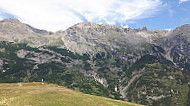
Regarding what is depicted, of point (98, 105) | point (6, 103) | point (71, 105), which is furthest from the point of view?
point (98, 105)

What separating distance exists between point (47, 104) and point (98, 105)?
21.9 meters

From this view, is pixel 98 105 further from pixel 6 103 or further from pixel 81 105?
pixel 6 103

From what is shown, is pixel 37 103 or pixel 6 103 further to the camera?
pixel 37 103

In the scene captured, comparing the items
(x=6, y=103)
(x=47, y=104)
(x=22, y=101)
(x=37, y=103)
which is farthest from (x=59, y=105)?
(x=6, y=103)

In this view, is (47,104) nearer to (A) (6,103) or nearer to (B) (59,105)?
(B) (59,105)

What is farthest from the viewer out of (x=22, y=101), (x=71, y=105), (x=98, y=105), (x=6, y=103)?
(x=98, y=105)

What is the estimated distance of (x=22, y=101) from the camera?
44344 mm

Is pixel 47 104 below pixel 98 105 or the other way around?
the other way around

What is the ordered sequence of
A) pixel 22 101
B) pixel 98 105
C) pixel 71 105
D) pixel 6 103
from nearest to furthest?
1. pixel 6 103
2. pixel 22 101
3. pixel 71 105
4. pixel 98 105

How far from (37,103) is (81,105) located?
16.6 meters

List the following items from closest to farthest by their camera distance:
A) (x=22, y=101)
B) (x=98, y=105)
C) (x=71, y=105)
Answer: (x=22, y=101) → (x=71, y=105) → (x=98, y=105)

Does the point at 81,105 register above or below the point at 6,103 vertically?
below

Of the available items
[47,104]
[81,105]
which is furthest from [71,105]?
[47,104]

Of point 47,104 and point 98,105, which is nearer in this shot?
point 47,104
